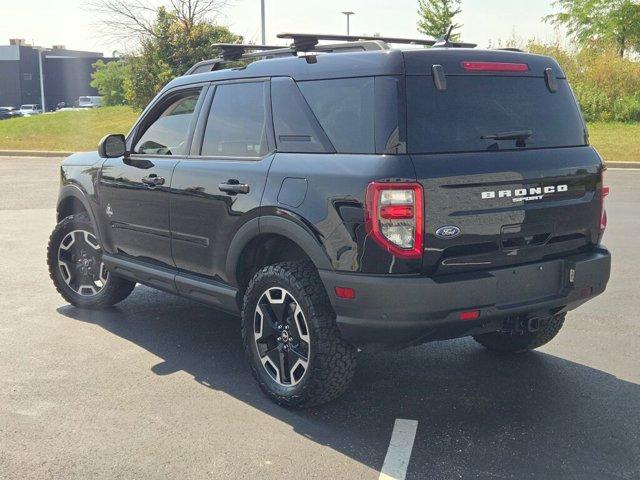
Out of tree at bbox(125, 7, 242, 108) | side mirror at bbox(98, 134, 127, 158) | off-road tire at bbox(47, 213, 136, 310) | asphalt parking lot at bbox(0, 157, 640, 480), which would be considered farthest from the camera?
tree at bbox(125, 7, 242, 108)

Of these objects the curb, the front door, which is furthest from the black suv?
the curb

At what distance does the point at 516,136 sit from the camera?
3947mm

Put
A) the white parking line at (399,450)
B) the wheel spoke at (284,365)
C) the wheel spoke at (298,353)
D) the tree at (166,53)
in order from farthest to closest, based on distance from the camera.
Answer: the tree at (166,53) < the wheel spoke at (284,365) < the wheel spoke at (298,353) < the white parking line at (399,450)

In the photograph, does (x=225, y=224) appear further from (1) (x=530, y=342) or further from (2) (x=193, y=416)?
(1) (x=530, y=342)

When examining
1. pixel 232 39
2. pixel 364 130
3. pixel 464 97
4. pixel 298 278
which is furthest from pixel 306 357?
pixel 232 39

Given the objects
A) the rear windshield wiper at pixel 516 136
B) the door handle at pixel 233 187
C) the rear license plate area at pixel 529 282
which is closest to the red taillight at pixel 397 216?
the rear license plate area at pixel 529 282

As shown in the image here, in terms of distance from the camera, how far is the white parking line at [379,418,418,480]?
3359 millimetres

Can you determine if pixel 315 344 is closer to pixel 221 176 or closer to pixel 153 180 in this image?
pixel 221 176

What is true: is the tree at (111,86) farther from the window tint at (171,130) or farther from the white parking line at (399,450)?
the white parking line at (399,450)

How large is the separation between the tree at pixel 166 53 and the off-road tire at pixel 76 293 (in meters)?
26.8

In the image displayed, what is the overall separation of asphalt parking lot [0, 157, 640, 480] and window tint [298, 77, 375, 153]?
1.44m

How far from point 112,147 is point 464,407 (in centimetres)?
298

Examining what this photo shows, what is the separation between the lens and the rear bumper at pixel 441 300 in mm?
3549

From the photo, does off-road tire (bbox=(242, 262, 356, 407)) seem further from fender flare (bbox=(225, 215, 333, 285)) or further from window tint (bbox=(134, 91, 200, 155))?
window tint (bbox=(134, 91, 200, 155))
